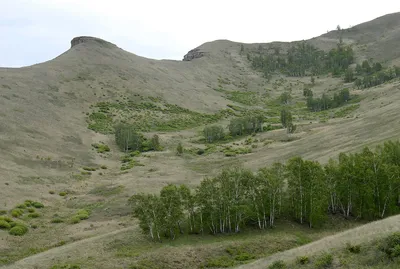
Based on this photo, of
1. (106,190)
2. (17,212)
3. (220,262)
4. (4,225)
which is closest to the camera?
(220,262)

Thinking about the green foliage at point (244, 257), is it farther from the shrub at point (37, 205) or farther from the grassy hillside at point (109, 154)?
the shrub at point (37, 205)

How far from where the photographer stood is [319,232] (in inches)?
1831

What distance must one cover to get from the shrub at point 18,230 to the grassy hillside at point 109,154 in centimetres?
105

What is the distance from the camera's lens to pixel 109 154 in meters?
107

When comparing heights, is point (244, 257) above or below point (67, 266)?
below

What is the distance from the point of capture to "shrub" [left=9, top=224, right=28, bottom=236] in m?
50.6

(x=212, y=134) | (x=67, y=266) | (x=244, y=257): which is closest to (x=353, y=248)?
(x=244, y=257)

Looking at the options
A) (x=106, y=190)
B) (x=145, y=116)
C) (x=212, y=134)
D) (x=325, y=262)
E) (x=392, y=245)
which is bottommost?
(x=106, y=190)

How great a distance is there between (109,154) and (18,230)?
5650cm

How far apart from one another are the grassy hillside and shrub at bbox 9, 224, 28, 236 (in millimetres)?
1047

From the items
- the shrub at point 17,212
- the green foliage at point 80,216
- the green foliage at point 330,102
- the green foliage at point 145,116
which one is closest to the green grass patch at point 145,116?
the green foliage at point 145,116

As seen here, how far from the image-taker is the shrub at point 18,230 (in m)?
50.6

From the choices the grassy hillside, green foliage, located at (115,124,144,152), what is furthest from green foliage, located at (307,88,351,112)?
green foliage, located at (115,124,144,152)

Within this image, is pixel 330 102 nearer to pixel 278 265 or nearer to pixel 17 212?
pixel 17 212
